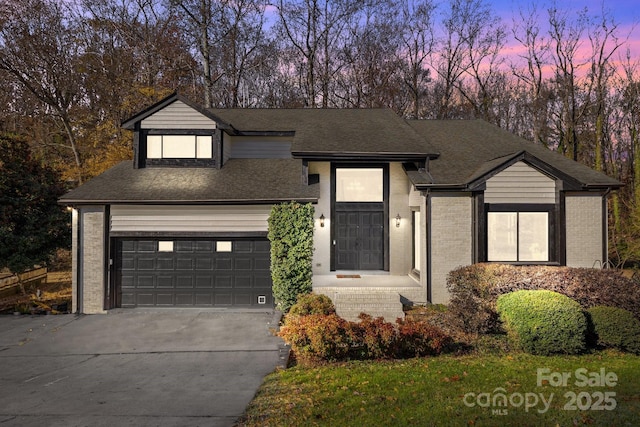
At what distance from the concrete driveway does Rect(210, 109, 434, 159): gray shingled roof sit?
20.4 feet

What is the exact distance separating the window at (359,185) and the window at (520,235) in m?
4.30

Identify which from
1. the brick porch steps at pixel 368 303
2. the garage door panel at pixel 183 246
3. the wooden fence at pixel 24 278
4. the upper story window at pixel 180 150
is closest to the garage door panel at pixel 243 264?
the garage door panel at pixel 183 246

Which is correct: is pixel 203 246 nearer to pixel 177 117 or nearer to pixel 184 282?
pixel 184 282

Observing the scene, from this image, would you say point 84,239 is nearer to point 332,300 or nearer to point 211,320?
point 211,320

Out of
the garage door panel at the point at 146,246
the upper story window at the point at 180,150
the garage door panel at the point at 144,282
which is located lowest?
the garage door panel at the point at 144,282

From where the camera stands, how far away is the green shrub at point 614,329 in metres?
9.34

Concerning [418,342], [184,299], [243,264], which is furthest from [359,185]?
[418,342]

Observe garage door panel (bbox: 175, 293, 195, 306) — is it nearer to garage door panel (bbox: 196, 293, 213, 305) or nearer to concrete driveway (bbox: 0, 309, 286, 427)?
garage door panel (bbox: 196, 293, 213, 305)

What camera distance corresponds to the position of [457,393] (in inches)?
278

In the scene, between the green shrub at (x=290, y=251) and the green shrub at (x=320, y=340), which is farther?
the green shrub at (x=290, y=251)

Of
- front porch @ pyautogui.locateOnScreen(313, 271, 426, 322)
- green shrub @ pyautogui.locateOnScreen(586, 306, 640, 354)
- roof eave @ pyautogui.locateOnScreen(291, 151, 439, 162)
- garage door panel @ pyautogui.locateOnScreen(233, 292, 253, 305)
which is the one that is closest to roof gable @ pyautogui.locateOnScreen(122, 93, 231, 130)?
roof eave @ pyautogui.locateOnScreen(291, 151, 439, 162)

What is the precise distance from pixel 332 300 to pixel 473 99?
1072 inches

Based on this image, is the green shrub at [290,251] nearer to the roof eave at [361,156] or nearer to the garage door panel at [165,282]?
the roof eave at [361,156]

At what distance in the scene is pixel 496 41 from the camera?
33312 millimetres
